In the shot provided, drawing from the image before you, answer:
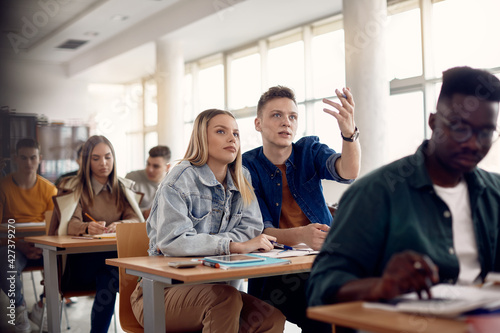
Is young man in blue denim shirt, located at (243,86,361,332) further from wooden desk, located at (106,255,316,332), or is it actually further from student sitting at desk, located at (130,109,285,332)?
wooden desk, located at (106,255,316,332)

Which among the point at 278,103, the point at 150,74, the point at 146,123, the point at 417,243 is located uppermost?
the point at 150,74

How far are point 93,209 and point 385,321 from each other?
3.01 metres

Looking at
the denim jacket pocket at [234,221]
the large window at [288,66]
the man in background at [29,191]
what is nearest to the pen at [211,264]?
the denim jacket pocket at [234,221]

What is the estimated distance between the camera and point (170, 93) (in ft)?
30.9

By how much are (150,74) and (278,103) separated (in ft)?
30.2

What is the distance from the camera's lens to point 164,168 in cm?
562

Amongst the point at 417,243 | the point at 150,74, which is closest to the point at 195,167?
the point at 417,243

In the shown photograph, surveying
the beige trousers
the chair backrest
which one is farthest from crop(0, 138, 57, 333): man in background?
the beige trousers

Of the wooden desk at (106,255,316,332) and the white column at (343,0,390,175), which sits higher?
the white column at (343,0,390,175)

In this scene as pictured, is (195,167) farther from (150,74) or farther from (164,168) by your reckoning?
(150,74)

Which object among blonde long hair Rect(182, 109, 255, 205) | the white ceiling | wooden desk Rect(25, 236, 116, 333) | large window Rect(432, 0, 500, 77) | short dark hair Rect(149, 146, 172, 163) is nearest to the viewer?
blonde long hair Rect(182, 109, 255, 205)

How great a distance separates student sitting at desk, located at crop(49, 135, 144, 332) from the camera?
131 inches

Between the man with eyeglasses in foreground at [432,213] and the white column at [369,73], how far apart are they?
4569 millimetres

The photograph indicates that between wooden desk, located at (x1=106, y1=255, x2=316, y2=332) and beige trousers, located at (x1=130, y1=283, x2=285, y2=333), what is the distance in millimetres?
161
